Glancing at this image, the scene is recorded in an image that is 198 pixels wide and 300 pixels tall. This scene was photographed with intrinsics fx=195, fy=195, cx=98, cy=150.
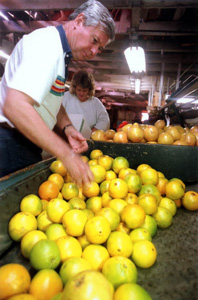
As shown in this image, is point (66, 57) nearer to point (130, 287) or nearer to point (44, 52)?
point (44, 52)

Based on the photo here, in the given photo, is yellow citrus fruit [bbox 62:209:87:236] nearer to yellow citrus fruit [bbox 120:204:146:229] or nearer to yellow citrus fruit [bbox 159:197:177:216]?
yellow citrus fruit [bbox 120:204:146:229]

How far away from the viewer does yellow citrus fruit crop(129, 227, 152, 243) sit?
45.0 inches

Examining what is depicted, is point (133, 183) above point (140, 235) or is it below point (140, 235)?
above

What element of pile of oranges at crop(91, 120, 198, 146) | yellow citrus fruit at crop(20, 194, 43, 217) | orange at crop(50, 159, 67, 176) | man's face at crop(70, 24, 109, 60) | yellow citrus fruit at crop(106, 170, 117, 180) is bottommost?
yellow citrus fruit at crop(20, 194, 43, 217)

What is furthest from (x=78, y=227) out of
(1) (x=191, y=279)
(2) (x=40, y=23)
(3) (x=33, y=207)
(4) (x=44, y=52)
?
(2) (x=40, y=23)

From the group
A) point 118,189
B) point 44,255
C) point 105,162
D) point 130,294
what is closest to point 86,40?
point 105,162

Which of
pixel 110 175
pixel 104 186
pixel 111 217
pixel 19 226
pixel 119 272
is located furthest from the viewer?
pixel 110 175

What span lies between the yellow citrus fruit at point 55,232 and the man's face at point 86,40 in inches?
53.2

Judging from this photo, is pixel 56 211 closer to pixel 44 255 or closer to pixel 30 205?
pixel 30 205

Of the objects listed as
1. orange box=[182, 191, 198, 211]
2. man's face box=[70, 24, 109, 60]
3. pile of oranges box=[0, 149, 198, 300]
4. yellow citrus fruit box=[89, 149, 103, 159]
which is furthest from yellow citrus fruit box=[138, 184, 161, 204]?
man's face box=[70, 24, 109, 60]

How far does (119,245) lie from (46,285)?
41 centimetres

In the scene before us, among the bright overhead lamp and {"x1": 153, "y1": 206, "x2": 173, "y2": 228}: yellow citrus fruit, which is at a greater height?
the bright overhead lamp

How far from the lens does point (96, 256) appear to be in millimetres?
995

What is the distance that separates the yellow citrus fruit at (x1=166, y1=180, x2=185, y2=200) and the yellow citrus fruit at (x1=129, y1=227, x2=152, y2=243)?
0.52 meters
